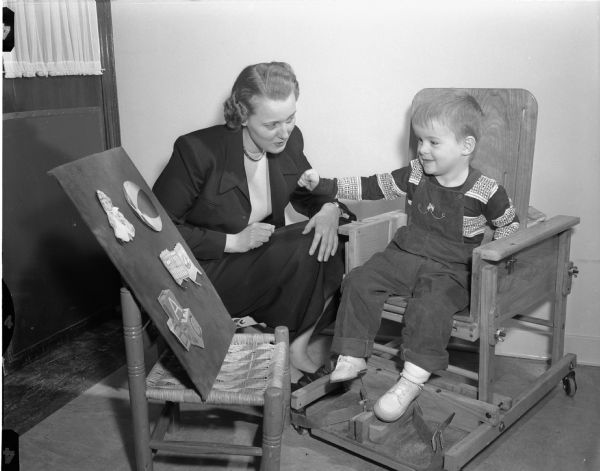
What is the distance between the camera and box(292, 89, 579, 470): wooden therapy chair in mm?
2146

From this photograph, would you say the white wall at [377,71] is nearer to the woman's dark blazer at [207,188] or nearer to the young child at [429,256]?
the young child at [429,256]

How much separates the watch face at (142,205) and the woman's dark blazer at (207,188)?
36cm

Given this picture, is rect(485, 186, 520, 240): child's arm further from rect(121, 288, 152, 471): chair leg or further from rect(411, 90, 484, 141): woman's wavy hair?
rect(121, 288, 152, 471): chair leg

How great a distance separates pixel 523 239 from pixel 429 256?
30 centimetres

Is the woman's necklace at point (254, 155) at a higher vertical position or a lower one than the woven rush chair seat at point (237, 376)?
higher

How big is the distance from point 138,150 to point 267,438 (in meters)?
1.74

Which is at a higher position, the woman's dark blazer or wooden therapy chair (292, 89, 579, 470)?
the woman's dark blazer

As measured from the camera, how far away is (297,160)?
2.55 metres

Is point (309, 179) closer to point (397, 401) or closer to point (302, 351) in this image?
point (302, 351)

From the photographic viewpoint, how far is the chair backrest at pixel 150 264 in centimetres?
168

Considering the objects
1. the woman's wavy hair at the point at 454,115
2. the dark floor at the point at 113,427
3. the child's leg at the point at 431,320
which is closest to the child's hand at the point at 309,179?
the woman's wavy hair at the point at 454,115

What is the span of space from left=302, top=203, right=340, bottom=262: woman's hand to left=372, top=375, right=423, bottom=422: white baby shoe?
1.66ft

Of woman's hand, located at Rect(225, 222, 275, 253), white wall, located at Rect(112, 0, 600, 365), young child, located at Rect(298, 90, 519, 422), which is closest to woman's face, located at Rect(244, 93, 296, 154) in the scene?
woman's hand, located at Rect(225, 222, 275, 253)

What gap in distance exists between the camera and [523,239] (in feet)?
7.11
